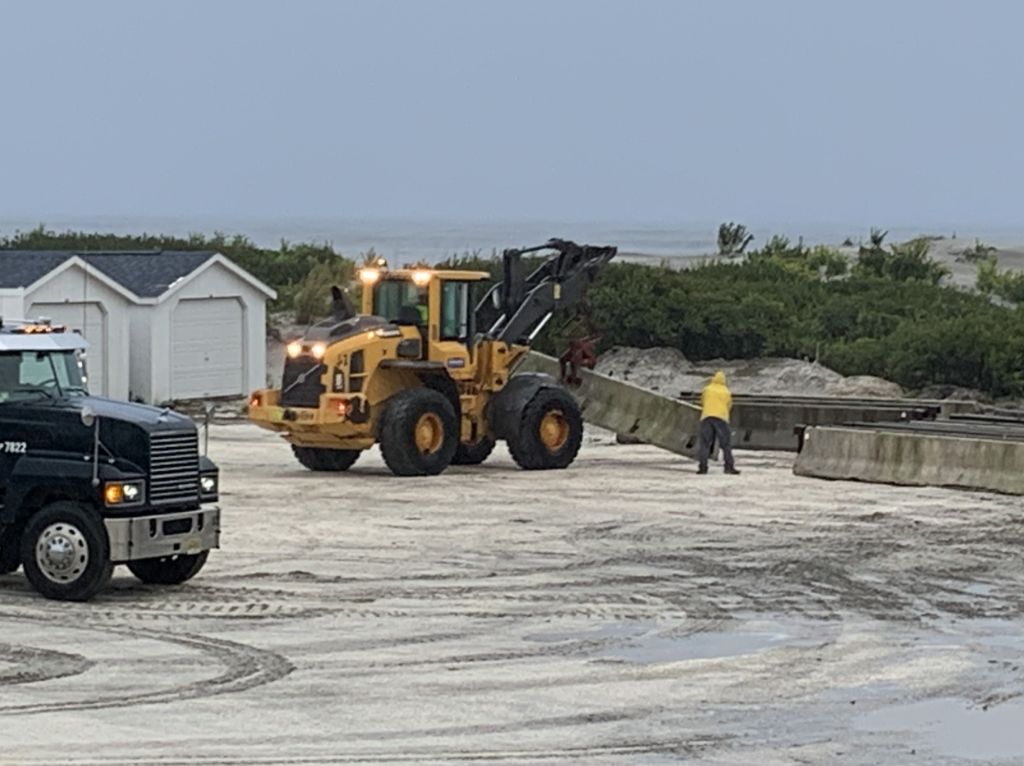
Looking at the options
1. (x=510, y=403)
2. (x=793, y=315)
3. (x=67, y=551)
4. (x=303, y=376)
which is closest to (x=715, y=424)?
(x=510, y=403)

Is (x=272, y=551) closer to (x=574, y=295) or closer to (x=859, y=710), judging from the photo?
(x=859, y=710)

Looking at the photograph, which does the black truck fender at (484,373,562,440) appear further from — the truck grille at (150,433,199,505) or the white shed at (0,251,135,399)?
the truck grille at (150,433,199,505)

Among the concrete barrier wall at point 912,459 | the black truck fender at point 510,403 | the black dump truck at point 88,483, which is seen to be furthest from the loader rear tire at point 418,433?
the black dump truck at point 88,483

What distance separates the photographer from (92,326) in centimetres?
3838

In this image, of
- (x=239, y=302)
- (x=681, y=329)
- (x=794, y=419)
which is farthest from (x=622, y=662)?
(x=681, y=329)

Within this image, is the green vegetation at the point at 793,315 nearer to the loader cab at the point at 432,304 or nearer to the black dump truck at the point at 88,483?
the loader cab at the point at 432,304

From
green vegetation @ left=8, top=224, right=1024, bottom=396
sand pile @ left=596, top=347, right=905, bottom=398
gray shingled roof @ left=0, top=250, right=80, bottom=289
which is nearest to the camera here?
gray shingled roof @ left=0, top=250, right=80, bottom=289

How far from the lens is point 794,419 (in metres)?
32.4

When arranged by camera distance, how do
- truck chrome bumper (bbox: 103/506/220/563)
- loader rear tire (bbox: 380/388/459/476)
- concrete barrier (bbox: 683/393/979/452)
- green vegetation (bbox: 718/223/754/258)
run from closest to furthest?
truck chrome bumper (bbox: 103/506/220/563) < loader rear tire (bbox: 380/388/459/476) < concrete barrier (bbox: 683/393/979/452) < green vegetation (bbox: 718/223/754/258)

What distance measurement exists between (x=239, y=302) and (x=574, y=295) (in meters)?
13.5

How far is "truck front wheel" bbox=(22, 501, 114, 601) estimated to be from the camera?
16172 millimetres

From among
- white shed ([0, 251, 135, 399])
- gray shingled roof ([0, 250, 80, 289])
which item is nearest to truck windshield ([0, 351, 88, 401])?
white shed ([0, 251, 135, 399])

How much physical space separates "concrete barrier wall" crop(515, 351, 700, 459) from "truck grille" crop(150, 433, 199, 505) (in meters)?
14.1

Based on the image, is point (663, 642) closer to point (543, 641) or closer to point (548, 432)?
point (543, 641)
